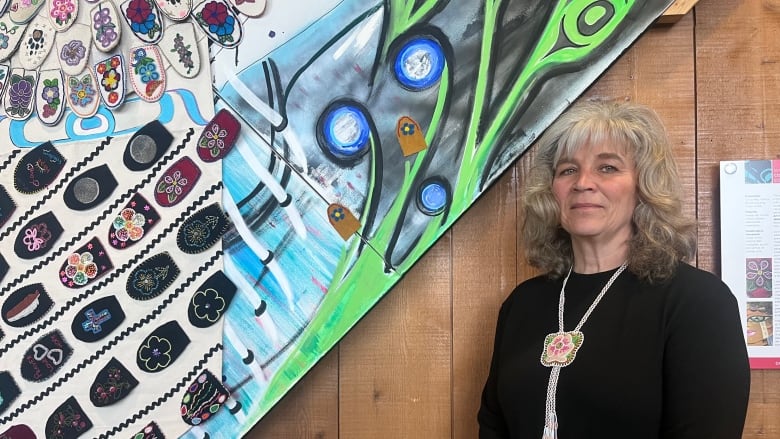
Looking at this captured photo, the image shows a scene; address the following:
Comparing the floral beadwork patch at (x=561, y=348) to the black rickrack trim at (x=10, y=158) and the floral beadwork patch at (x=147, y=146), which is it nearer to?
the floral beadwork patch at (x=147, y=146)

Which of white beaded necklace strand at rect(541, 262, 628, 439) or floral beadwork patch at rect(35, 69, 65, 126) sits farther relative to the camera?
floral beadwork patch at rect(35, 69, 65, 126)

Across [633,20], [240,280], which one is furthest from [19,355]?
[633,20]

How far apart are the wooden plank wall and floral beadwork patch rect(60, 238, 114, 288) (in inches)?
14.6

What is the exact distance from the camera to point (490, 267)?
106cm

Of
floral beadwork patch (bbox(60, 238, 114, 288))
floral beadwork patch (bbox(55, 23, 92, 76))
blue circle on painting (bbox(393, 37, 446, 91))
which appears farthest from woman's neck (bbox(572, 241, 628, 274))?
floral beadwork patch (bbox(55, 23, 92, 76))

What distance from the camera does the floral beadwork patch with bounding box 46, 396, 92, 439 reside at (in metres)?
1.05

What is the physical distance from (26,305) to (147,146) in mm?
341

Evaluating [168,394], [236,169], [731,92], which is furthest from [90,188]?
[731,92]

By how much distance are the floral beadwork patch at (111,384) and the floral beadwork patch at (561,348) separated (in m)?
0.66

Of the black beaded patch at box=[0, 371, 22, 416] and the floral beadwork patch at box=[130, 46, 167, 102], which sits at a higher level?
the floral beadwork patch at box=[130, 46, 167, 102]

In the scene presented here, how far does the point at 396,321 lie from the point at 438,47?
0.45 m

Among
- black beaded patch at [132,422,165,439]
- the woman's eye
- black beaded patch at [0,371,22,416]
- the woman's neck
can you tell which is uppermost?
the woman's eye

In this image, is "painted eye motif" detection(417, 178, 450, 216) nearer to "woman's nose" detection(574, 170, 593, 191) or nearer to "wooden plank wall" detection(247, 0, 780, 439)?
"wooden plank wall" detection(247, 0, 780, 439)

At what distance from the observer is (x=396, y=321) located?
1.07 metres
